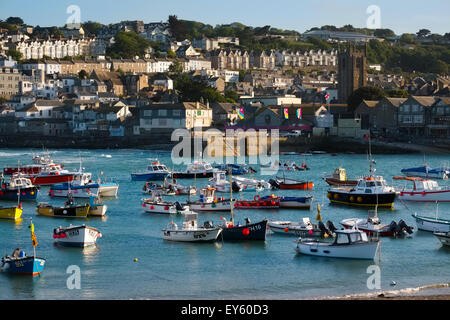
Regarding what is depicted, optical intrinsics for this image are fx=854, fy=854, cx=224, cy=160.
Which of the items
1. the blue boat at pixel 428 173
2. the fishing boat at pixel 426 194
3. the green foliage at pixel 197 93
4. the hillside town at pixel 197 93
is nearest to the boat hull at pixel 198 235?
the fishing boat at pixel 426 194

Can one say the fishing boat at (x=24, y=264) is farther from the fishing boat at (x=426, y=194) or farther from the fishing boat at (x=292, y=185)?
the fishing boat at (x=292, y=185)

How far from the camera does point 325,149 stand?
243ft

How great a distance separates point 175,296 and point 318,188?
2474cm

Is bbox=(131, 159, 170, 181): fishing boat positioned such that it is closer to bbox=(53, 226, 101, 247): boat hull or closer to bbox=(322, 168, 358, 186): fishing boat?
bbox=(322, 168, 358, 186): fishing boat

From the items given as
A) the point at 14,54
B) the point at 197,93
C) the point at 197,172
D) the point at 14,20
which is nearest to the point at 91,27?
the point at 14,20

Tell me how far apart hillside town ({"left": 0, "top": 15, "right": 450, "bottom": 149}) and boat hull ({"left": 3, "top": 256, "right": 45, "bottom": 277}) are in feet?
182

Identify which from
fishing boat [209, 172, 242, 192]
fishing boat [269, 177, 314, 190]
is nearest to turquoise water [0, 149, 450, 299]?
fishing boat [209, 172, 242, 192]

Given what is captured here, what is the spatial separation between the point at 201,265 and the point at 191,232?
126 inches

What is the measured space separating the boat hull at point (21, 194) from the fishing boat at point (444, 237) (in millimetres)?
20083

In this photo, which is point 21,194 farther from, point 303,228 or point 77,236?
point 303,228

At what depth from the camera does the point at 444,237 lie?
26109mm
